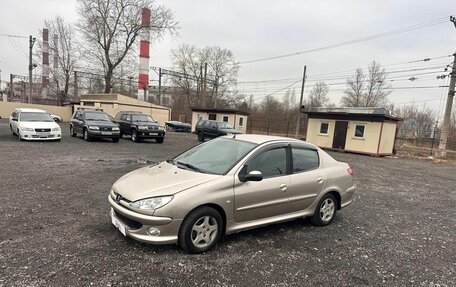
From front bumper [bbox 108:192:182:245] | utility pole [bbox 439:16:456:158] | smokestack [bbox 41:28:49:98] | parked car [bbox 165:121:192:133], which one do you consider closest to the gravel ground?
front bumper [bbox 108:192:182:245]

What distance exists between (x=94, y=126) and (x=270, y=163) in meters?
12.9

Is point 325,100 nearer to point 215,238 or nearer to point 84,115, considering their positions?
point 84,115

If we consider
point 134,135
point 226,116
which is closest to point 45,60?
point 226,116

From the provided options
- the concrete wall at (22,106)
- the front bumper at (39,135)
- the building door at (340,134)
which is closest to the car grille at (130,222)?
the front bumper at (39,135)

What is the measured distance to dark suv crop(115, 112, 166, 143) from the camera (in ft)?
53.7

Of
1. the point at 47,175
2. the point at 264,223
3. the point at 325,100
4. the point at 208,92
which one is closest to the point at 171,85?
the point at 208,92

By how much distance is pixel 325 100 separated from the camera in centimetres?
5694

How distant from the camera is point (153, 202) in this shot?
3258mm

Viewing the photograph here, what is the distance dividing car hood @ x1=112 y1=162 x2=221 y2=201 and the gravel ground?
714mm

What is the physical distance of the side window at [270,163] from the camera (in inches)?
157

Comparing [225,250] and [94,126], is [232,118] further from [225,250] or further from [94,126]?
[225,250]

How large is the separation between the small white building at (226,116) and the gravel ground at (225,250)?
895 inches

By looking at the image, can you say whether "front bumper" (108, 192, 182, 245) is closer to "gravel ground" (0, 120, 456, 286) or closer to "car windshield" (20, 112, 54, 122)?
"gravel ground" (0, 120, 456, 286)

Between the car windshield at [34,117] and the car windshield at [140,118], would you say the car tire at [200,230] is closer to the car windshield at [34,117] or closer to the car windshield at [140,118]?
the car windshield at [34,117]
